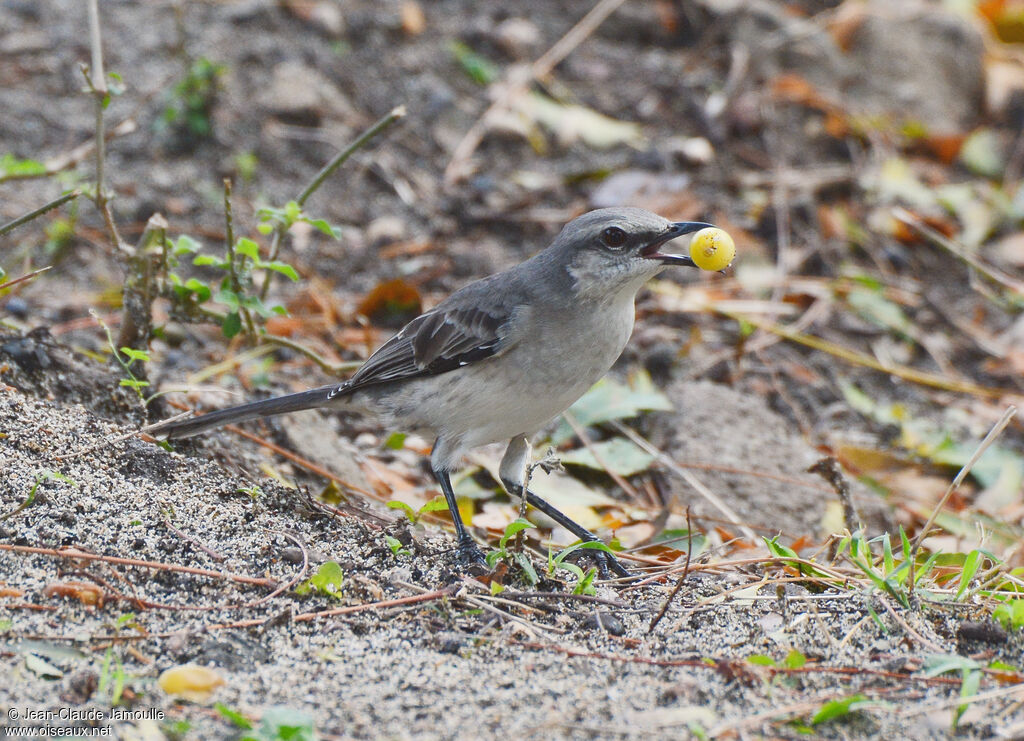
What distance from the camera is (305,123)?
831 cm

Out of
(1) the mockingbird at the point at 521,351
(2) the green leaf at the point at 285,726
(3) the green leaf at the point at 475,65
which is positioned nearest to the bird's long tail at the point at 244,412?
(1) the mockingbird at the point at 521,351

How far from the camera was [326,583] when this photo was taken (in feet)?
12.0

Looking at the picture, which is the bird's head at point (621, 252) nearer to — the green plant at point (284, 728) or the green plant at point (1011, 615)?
the green plant at point (1011, 615)

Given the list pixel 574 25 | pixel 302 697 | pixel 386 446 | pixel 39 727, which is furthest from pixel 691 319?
pixel 39 727

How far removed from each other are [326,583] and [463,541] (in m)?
0.93

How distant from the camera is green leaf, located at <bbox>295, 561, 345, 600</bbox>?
3658 mm

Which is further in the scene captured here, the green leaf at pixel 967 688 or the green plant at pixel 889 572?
the green plant at pixel 889 572

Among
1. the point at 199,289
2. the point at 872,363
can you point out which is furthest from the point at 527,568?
the point at 872,363

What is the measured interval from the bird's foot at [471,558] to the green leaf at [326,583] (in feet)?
1.88

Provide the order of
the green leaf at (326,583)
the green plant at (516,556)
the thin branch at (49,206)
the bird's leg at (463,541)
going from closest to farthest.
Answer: the green leaf at (326,583), the green plant at (516,556), the bird's leg at (463,541), the thin branch at (49,206)

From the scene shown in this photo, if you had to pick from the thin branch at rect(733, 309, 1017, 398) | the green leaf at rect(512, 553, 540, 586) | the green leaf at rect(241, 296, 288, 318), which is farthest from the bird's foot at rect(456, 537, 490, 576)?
the thin branch at rect(733, 309, 1017, 398)

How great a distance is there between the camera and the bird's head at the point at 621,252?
186 inches

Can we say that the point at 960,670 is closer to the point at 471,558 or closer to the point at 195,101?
the point at 471,558

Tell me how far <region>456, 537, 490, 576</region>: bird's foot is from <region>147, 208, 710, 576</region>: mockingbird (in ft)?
0.14
